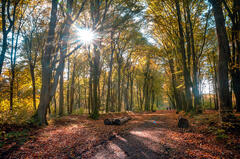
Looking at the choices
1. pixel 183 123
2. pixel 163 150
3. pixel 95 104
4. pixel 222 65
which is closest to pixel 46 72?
pixel 95 104

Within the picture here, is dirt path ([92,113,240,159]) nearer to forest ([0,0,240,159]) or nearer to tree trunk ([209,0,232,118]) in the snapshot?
forest ([0,0,240,159])

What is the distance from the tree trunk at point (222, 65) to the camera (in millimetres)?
5099

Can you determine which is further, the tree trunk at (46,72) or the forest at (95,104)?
the tree trunk at (46,72)

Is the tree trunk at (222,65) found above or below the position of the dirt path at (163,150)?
above

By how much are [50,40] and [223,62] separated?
9834 mm

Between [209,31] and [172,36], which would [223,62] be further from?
[209,31]

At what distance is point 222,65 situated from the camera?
5.27m

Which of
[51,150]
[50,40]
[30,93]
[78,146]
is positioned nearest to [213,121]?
[78,146]

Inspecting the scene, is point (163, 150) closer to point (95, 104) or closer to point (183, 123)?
point (183, 123)

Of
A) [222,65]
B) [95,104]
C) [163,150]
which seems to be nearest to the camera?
[163,150]

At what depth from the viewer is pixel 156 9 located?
13.4 meters

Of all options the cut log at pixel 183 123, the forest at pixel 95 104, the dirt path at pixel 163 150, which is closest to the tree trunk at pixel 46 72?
the forest at pixel 95 104

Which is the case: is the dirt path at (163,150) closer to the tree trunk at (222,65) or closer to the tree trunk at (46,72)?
the tree trunk at (222,65)

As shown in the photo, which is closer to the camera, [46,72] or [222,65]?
[222,65]
